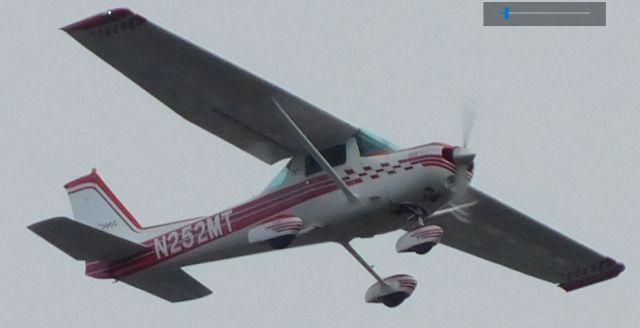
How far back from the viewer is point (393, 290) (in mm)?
31016

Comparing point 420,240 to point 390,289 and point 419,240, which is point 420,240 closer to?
point 419,240

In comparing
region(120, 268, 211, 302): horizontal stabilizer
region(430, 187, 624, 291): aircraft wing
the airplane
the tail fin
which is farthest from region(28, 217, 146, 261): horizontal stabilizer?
region(430, 187, 624, 291): aircraft wing

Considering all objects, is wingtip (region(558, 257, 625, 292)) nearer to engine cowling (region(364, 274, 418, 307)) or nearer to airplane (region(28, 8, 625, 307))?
airplane (region(28, 8, 625, 307))

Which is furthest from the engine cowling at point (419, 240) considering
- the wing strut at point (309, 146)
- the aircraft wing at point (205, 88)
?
the aircraft wing at point (205, 88)

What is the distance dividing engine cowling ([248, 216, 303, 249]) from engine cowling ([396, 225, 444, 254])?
1.57 meters

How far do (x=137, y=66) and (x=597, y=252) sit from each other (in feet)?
29.5

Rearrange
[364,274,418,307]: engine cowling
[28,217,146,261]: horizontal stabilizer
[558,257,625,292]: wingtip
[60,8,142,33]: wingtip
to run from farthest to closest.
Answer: [558,257,625,292]: wingtip → [364,274,418,307]: engine cowling → [28,217,146,261]: horizontal stabilizer → [60,8,142,33]: wingtip

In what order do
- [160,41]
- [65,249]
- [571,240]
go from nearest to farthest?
[160,41]
[65,249]
[571,240]

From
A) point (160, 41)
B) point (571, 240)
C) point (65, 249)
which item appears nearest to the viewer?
point (160, 41)

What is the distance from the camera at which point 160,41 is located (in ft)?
96.3

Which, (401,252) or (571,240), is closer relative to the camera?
(401,252)

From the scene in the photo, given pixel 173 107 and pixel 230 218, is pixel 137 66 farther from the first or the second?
pixel 230 218

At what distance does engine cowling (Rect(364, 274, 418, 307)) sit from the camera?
3100cm

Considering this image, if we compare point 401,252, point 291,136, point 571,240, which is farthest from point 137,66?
point 571,240
